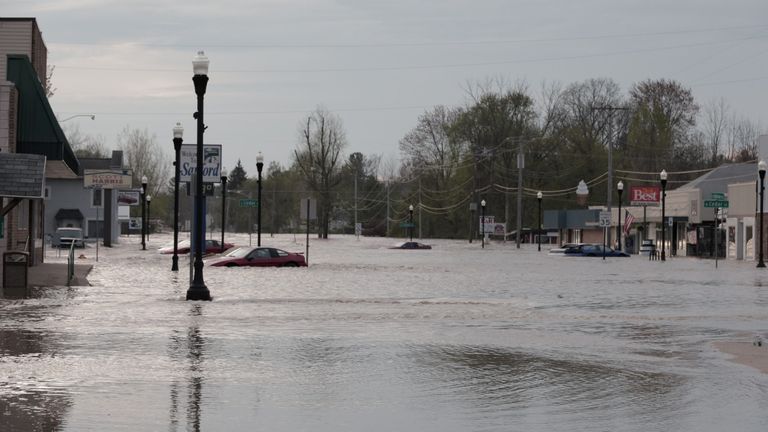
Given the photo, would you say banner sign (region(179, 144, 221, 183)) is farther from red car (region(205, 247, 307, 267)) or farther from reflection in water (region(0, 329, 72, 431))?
reflection in water (region(0, 329, 72, 431))

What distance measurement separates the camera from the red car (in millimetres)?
47000

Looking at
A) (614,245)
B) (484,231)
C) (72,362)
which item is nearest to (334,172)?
(484,231)

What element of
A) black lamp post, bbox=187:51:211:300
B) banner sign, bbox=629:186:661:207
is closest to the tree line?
banner sign, bbox=629:186:661:207

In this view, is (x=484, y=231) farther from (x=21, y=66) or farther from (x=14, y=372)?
(x=14, y=372)

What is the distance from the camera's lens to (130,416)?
10.4 metres

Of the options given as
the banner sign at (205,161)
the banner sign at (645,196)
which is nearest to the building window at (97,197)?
the banner sign at (645,196)

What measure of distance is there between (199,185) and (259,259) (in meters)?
20.2

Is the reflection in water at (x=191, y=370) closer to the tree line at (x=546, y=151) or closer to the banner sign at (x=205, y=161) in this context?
the banner sign at (x=205, y=161)

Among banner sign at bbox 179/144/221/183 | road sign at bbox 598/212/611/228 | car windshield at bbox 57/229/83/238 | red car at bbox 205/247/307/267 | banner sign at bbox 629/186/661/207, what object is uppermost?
banner sign at bbox 629/186/661/207

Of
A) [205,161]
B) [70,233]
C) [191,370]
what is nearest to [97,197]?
[70,233]

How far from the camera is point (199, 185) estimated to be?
2791 cm

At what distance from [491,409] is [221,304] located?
14724 mm

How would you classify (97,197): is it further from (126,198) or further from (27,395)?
(27,395)

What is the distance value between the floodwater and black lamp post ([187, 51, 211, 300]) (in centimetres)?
84
